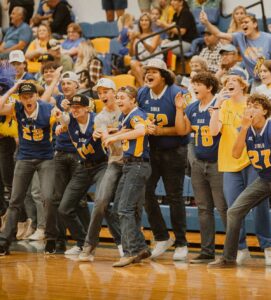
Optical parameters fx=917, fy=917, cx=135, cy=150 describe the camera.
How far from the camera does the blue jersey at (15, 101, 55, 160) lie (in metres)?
9.22

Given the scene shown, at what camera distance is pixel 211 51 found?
11797 millimetres

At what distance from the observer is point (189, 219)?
9883 mm

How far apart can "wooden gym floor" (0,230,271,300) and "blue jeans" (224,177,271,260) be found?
317 mm

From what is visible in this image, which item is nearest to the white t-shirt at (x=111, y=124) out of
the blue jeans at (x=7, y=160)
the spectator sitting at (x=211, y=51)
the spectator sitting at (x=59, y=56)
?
the blue jeans at (x=7, y=160)

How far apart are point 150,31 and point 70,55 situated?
1258mm

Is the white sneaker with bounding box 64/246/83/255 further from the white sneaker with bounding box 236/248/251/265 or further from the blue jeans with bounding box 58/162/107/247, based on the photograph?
the white sneaker with bounding box 236/248/251/265

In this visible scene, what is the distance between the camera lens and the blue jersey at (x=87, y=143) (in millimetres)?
8961

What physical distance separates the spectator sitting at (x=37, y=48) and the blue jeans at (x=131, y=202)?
550 cm

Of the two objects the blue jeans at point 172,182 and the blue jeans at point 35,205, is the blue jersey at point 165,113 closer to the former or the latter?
the blue jeans at point 172,182

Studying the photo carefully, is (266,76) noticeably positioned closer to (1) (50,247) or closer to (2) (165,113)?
(2) (165,113)

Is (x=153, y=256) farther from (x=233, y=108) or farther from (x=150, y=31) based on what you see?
(x=150, y=31)

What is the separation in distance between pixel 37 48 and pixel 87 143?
5.08 m

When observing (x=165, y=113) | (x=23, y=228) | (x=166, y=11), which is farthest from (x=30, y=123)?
(x=166, y=11)

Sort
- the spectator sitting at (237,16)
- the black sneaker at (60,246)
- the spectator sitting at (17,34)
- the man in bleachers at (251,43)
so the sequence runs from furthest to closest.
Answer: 1. the spectator sitting at (17,34)
2. the spectator sitting at (237,16)
3. the man in bleachers at (251,43)
4. the black sneaker at (60,246)
